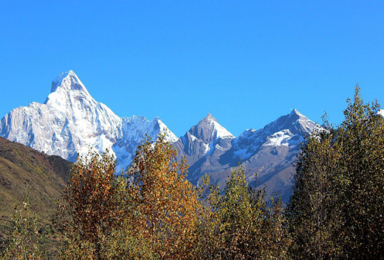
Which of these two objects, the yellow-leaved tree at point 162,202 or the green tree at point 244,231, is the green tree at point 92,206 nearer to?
the yellow-leaved tree at point 162,202

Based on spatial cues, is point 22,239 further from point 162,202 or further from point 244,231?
point 244,231

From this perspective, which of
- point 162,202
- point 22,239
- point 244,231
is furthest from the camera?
point 162,202

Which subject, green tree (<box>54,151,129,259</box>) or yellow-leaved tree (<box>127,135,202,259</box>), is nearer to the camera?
yellow-leaved tree (<box>127,135,202,259</box>)

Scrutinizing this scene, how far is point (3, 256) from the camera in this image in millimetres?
46062

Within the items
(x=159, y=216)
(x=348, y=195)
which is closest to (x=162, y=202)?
(x=159, y=216)

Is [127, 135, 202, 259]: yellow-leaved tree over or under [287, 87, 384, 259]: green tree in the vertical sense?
over

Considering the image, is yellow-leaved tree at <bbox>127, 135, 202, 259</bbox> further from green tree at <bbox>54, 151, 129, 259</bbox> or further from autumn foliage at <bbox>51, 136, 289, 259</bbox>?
green tree at <bbox>54, 151, 129, 259</bbox>

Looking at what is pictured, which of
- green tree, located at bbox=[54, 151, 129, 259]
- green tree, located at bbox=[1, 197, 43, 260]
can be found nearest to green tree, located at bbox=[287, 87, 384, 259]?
green tree, located at bbox=[54, 151, 129, 259]

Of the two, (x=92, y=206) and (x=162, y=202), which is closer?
(x=162, y=202)

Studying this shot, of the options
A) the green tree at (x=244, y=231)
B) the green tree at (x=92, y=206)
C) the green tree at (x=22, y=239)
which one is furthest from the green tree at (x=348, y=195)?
the green tree at (x=22, y=239)

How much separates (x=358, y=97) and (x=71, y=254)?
3955 cm

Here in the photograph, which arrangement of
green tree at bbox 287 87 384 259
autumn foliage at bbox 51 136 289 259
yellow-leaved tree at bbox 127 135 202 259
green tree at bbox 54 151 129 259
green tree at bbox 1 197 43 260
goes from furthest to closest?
1. green tree at bbox 54 151 129 259
2. yellow-leaved tree at bbox 127 135 202 259
3. green tree at bbox 1 197 43 260
4. autumn foliage at bbox 51 136 289 259
5. green tree at bbox 287 87 384 259

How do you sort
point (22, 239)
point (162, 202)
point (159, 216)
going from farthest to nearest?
point (162, 202) → point (159, 216) → point (22, 239)

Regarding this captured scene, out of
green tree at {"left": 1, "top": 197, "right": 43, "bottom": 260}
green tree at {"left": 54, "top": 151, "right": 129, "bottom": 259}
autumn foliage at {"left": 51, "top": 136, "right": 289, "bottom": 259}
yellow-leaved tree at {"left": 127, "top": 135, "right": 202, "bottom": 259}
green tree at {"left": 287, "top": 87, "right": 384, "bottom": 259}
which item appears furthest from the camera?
green tree at {"left": 54, "top": 151, "right": 129, "bottom": 259}
